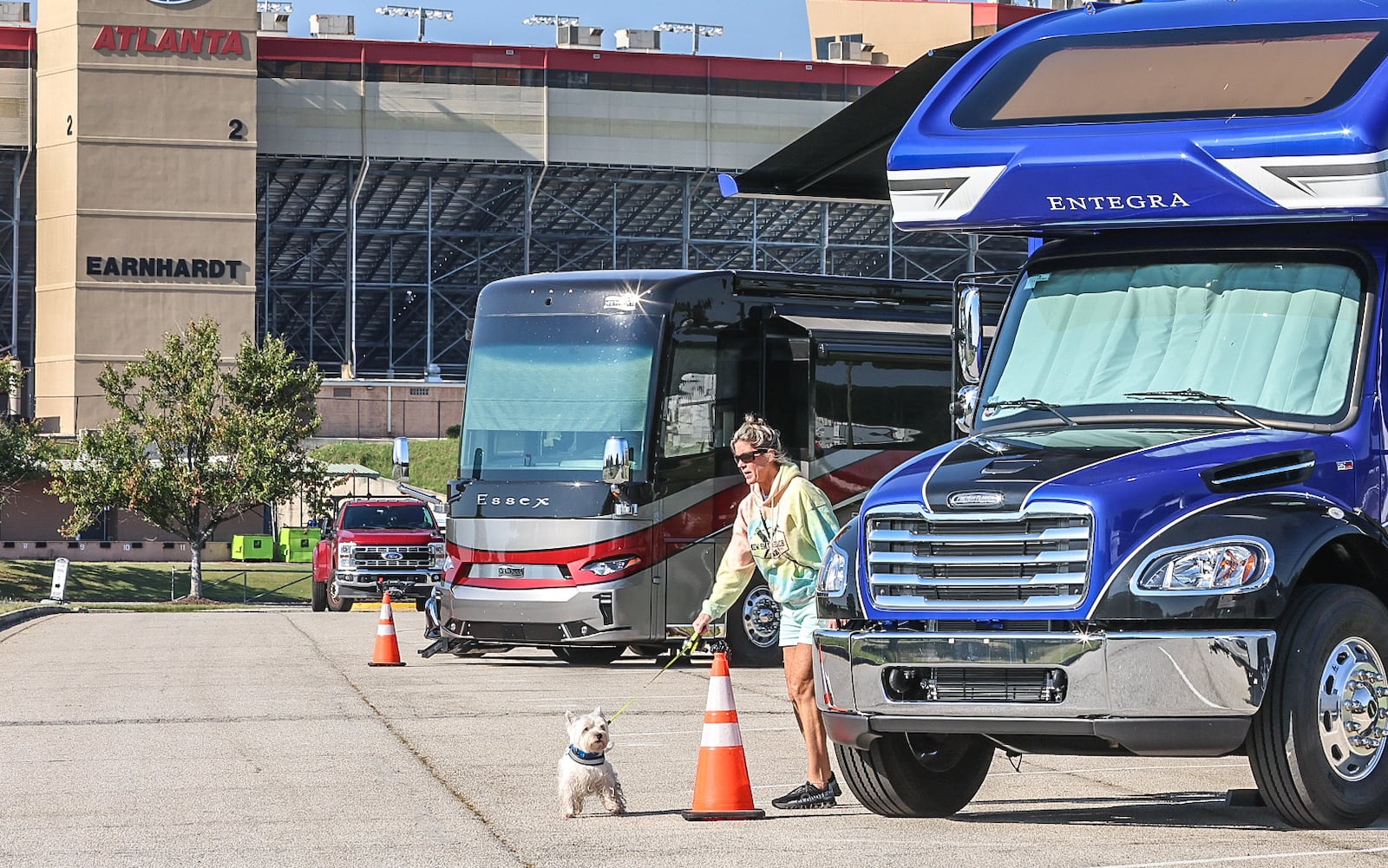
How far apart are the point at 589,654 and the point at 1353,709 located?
1397 centimetres

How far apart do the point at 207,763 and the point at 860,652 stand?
4920 mm

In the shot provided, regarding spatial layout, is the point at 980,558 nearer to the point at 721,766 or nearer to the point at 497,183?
the point at 721,766

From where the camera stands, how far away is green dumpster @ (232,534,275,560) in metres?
65.6

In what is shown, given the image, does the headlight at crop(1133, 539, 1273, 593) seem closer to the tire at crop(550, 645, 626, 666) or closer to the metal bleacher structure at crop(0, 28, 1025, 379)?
the tire at crop(550, 645, 626, 666)

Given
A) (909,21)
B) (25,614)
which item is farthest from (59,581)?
(909,21)

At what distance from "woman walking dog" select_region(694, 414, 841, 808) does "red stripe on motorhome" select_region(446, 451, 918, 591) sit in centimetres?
898

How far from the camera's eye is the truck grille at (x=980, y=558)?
8.94m

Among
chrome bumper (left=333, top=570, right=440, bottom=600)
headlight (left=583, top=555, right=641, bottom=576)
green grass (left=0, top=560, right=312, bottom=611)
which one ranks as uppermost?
headlight (left=583, top=555, right=641, bottom=576)

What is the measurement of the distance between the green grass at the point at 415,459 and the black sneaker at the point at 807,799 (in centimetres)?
A: 6449

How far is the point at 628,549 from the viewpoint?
19.7 m

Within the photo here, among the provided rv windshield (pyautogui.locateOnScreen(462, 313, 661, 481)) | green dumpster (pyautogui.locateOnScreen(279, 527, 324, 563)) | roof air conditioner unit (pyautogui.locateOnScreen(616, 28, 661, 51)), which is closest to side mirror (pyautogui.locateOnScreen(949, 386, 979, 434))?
rv windshield (pyautogui.locateOnScreen(462, 313, 661, 481))

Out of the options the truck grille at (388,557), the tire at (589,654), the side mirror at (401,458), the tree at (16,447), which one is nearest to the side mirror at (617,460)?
the tire at (589,654)

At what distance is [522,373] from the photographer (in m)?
20.3

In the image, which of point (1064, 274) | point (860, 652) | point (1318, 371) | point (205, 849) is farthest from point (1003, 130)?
point (205, 849)
